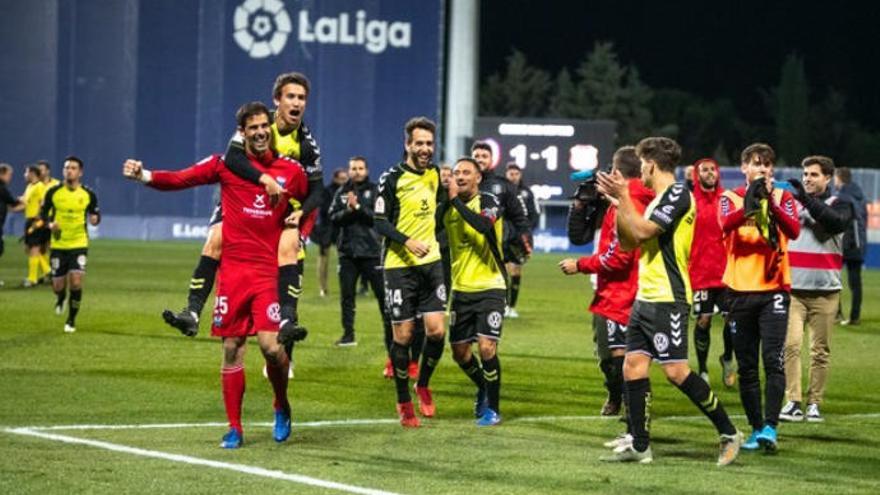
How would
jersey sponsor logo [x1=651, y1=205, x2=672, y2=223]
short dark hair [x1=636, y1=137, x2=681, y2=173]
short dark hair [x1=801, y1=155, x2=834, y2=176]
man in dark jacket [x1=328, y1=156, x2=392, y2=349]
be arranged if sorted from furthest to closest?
man in dark jacket [x1=328, y1=156, x2=392, y2=349]
short dark hair [x1=801, y1=155, x2=834, y2=176]
short dark hair [x1=636, y1=137, x2=681, y2=173]
jersey sponsor logo [x1=651, y1=205, x2=672, y2=223]

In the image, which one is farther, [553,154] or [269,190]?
[553,154]

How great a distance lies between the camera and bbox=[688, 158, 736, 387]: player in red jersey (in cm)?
1689

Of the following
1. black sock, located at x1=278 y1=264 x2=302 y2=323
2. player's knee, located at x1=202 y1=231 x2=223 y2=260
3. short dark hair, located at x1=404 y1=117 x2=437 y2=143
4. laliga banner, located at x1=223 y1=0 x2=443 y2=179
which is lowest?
black sock, located at x1=278 y1=264 x2=302 y2=323

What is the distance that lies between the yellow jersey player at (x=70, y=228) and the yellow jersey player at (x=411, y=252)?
8.58m

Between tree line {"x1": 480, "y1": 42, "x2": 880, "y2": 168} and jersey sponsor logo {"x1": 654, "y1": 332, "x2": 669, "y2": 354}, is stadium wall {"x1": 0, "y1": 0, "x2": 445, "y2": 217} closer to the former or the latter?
jersey sponsor logo {"x1": 654, "y1": 332, "x2": 669, "y2": 354}

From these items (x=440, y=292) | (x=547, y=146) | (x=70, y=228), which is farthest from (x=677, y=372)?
(x=547, y=146)

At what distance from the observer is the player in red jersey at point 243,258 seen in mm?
11555

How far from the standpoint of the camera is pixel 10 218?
54812 millimetres

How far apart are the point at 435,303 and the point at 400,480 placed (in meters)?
3.61

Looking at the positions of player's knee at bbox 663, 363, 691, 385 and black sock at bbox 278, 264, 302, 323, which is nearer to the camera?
player's knee at bbox 663, 363, 691, 385

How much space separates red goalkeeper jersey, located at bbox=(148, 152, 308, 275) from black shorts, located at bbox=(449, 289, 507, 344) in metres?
2.24

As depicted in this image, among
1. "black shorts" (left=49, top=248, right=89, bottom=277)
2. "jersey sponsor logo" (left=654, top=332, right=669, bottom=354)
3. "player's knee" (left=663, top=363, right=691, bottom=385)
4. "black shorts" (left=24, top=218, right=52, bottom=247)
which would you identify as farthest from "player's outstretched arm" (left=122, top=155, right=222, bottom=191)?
"black shorts" (left=24, top=218, right=52, bottom=247)

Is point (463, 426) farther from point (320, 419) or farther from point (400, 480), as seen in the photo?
point (400, 480)

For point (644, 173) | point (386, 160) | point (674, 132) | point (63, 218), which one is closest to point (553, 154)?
point (386, 160)
